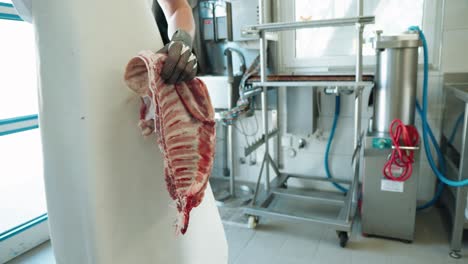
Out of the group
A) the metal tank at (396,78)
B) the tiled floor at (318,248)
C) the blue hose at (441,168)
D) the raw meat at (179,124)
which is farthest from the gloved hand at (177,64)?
the blue hose at (441,168)

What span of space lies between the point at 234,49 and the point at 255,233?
1.46m

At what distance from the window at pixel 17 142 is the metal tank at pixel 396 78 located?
6.46 ft

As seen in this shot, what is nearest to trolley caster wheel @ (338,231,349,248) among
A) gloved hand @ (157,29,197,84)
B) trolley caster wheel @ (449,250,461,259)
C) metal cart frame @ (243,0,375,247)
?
metal cart frame @ (243,0,375,247)

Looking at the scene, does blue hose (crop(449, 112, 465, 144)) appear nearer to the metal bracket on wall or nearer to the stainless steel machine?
the stainless steel machine

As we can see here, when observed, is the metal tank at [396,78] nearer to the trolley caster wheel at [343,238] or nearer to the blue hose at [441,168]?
the blue hose at [441,168]

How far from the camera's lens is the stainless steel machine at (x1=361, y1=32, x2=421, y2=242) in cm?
195

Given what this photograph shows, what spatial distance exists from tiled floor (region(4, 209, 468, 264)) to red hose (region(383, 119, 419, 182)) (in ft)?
1.36

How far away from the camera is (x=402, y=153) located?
75.5 inches

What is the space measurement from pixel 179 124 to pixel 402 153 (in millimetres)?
1604

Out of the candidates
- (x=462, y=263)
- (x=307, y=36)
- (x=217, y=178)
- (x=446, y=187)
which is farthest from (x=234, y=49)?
(x=462, y=263)

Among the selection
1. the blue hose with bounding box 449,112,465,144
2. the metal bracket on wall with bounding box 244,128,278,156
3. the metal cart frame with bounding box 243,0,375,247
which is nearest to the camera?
the metal cart frame with bounding box 243,0,375,247

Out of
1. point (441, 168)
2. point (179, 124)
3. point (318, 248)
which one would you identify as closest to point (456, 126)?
point (441, 168)

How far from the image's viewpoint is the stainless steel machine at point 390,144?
195 cm

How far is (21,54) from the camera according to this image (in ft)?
6.64
